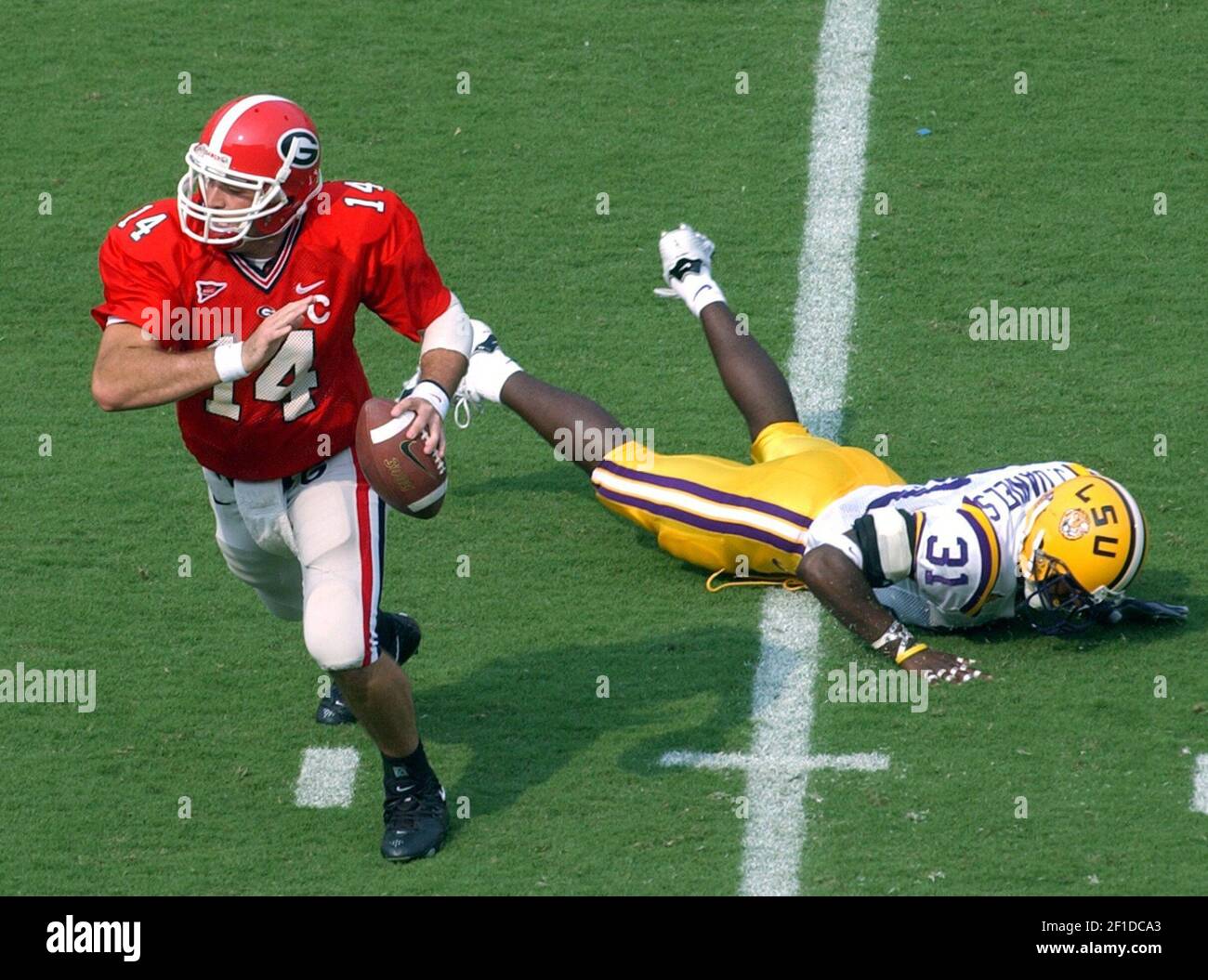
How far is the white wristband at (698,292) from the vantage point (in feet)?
21.0

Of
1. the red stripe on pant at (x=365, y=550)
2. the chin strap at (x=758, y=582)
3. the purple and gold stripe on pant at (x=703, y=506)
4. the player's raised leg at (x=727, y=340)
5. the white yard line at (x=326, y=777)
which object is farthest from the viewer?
the player's raised leg at (x=727, y=340)

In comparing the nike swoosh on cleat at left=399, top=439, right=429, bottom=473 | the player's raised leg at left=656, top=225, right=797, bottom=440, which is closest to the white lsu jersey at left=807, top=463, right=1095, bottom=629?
the player's raised leg at left=656, top=225, right=797, bottom=440

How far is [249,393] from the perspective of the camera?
471 cm

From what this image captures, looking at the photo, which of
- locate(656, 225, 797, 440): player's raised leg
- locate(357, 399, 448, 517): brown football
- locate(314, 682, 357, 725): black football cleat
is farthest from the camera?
locate(656, 225, 797, 440): player's raised leg

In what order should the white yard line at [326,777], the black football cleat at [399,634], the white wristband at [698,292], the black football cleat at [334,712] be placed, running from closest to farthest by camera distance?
the white yard line at [326,777], the black football cleat at [399,634], the black football cleat at [334,712], the white wristband at [698,292]

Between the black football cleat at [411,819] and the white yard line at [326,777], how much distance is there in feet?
0.78

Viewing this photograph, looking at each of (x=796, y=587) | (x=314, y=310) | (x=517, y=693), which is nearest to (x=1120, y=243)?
(x=796, y=587)

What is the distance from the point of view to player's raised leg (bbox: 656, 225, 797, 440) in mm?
6051

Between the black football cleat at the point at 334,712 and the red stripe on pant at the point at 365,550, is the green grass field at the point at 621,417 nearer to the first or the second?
the black football cleat at the point at 334,712

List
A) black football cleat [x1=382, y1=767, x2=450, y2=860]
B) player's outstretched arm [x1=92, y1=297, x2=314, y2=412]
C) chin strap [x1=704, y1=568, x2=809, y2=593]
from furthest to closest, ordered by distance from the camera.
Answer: chin strap [x1=704, y1=568, x2=809, y2=593] < black football cleat [x1=382, y1=767, x2=450, y2=860] < player's outstretched arm [x1=92, y1=297, x2=314, y2=412]

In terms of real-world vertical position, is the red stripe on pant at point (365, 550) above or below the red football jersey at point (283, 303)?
below

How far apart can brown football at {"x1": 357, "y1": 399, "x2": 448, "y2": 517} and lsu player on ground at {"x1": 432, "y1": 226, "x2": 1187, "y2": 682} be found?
124 cm

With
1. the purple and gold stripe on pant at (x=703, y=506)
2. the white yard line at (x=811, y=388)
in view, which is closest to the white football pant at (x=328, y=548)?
the white yard line at (x=811, y=388)

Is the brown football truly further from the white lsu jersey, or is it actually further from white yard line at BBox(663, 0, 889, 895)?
the white lsu jersey
